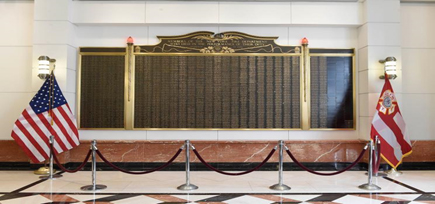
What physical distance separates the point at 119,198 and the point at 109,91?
3136 millimetres

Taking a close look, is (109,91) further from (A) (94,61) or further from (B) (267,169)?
(B) (267,169)

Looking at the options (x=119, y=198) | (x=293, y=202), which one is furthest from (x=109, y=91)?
(x=293, y=202)

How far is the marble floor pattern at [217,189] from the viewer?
4.65 meters

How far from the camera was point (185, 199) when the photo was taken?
15.4 feet

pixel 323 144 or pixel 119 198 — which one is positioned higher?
pixel 323 144

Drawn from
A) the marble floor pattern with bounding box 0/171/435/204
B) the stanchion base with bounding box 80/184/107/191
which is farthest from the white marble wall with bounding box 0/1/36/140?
the stanchion base with bounding box 80/184/107/191

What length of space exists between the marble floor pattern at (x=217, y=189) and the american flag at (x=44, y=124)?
530mm

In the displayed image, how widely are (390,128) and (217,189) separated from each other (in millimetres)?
3815

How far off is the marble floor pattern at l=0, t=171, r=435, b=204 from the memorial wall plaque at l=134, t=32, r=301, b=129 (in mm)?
1216

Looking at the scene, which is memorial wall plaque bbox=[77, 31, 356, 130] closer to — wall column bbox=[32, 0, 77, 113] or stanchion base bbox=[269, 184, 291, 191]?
wall column bbox=[32, 0, 77, 113]

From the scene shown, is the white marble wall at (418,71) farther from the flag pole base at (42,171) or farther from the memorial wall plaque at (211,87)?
the flag pole base at (42,171)

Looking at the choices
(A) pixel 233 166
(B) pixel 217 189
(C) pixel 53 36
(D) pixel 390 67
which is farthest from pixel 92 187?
(D) pixel 390 67

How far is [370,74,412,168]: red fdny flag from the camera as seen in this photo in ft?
21.8

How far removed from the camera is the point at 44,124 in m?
6.62
